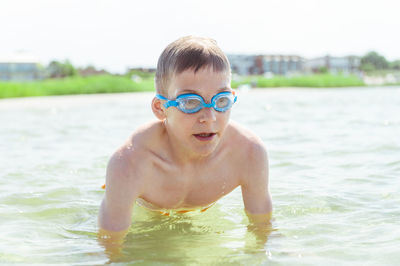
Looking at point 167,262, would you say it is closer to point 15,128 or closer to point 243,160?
point 243,160

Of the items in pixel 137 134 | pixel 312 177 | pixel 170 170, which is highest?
pixel 137 134

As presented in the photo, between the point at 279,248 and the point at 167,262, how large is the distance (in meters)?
0.66

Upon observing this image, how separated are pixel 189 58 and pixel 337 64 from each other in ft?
327

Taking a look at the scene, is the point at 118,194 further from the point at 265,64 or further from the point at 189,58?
the point at 265,64

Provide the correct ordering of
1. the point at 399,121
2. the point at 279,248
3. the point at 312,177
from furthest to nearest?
the point at 399,121 → the point at 312,177 → the point at 279,248

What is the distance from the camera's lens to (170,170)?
3008 mm

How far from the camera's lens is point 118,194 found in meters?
2.78

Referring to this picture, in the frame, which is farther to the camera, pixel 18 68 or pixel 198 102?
pixel 18 68

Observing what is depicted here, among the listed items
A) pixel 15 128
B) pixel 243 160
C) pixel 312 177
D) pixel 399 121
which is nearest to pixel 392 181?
pixel 312 177

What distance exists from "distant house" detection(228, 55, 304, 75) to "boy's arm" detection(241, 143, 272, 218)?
85190 mm

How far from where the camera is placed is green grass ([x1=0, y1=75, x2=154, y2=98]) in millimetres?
23156

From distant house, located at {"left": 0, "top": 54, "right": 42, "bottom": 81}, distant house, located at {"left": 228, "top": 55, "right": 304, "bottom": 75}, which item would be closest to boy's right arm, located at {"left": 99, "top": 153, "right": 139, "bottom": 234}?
distant house, located at {"left": 0, "top": 54, "right": 42, "bottom": 81}

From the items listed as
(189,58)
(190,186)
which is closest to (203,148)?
(190,186)

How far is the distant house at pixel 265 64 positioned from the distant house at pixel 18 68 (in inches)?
1438
